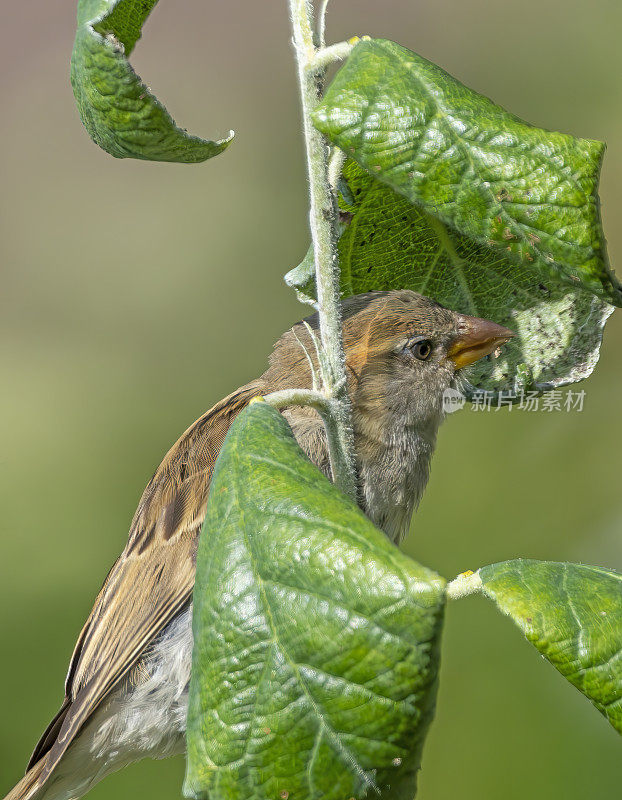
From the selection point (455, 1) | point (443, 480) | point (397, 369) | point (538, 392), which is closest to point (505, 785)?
point (443, 480)

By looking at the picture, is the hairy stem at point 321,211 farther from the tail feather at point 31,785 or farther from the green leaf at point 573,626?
the tail feather at point 31,785

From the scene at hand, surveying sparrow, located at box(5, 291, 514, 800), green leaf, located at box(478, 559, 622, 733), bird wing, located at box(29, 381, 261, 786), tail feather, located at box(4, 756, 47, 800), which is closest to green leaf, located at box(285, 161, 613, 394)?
sparrow, located at box(5, 291, 514, 800)

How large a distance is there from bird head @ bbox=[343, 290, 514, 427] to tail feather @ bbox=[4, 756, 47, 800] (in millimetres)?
1154

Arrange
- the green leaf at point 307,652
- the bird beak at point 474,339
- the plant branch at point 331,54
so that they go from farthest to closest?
the bird beak at point 474,339
the plant branch at point 331,54
the green leaf at point 307,652

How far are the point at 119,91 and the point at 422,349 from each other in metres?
1.27

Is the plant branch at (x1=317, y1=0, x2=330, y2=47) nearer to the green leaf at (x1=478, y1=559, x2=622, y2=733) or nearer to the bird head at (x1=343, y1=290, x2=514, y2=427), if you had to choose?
the green leaf at (x1=478, y1=559, x2=622, y2=733)

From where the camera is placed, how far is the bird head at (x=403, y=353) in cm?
229

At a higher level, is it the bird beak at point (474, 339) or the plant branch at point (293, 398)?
the plant branch at point (293, 398)

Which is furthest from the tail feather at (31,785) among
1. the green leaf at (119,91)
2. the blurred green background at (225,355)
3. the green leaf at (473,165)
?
the green leaf at (473,165)

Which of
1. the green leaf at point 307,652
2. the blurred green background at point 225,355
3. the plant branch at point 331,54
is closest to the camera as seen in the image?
the green leaf at point 307,652

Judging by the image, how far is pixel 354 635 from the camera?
0.98 m

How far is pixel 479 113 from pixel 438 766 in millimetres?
2508

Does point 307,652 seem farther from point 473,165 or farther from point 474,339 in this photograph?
point 474,339

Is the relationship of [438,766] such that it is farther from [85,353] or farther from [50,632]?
[85,353]
